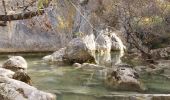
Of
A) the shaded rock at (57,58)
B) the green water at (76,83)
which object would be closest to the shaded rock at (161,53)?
the shaded rock at (57,58)

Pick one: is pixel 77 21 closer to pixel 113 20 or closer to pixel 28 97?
pixel 113 20

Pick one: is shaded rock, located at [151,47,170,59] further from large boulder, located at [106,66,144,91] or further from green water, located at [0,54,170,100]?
large boulder, located at [106,66,144,91]

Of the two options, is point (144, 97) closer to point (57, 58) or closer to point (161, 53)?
point (57, 58)

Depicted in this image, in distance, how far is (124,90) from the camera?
44.2ft

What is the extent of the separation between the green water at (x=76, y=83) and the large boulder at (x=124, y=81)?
0.38 metres

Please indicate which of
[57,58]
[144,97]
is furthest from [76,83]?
[57,58]

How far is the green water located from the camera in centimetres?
1262

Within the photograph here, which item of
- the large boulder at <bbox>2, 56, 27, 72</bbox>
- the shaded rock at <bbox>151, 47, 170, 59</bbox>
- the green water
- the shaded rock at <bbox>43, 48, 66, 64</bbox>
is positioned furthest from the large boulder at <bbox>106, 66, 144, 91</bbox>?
the shaded rock at <bbox>151, 47, 170, 59</bbox>

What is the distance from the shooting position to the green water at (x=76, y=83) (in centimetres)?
1262

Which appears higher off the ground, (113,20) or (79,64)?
(113,20)

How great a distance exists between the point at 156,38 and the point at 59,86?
1598 cm


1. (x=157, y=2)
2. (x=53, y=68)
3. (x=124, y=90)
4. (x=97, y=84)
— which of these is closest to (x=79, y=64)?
(x=53, y=68)

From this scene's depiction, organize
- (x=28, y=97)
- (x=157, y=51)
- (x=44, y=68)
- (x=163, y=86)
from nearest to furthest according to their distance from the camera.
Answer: (x=28, y=97), (x=163, y=86), (x=44, y=68), (x=157, y=51)

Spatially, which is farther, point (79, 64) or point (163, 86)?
point (79, 64)
